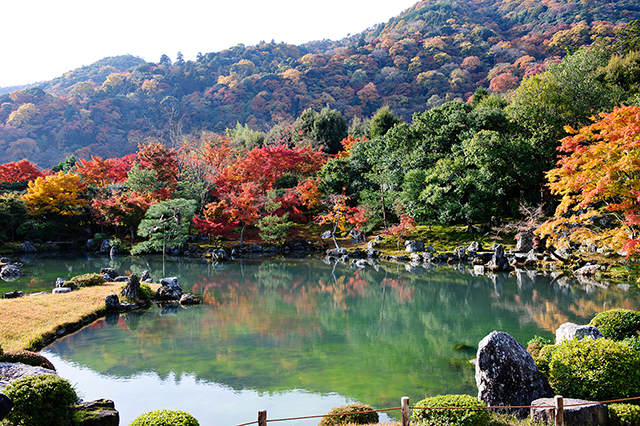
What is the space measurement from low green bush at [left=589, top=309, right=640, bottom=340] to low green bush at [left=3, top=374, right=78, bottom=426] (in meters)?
8.16

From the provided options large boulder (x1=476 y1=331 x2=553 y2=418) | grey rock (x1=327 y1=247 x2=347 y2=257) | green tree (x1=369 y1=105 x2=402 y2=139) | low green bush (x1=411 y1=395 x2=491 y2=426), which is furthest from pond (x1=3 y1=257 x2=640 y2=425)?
green tree (x1=369 y1=105 x2=402 y2=139)

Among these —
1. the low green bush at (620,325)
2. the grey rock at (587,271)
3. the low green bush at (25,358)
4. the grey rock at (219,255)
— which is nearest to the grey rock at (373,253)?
the grey rock at (219,255)

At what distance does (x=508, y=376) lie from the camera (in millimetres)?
4980

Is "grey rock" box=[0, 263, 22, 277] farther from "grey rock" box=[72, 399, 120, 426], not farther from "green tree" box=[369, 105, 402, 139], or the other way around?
"green tree" box=[369, 105, 402, 139]

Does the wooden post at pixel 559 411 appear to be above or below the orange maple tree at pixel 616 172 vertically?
A: below

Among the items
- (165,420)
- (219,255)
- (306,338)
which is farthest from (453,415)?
(219,255)

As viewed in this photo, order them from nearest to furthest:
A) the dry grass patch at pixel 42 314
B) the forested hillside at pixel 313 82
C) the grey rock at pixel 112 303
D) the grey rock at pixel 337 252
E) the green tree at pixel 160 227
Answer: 1. the dry grass patch at pixel 42 314
2. the grey rock at pixel 112 303
3. the green tree at pixel 160 227
4. the grey rock at pixel 337 252
5. the forested hillside at pixel 313 82

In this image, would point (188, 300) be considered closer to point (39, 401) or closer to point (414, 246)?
point (39, 401)

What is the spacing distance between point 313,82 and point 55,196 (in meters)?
46.5

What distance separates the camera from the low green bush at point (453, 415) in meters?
4.10

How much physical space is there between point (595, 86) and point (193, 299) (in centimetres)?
2265

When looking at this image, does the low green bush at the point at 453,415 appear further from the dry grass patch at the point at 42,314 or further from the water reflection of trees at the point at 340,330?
the dry grass patch at the point at 42,314

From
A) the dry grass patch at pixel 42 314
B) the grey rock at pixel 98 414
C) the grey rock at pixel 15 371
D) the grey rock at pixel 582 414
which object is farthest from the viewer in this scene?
the dry grass patch at pixel 42 314

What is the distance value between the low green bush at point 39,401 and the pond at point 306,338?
1620 mm
